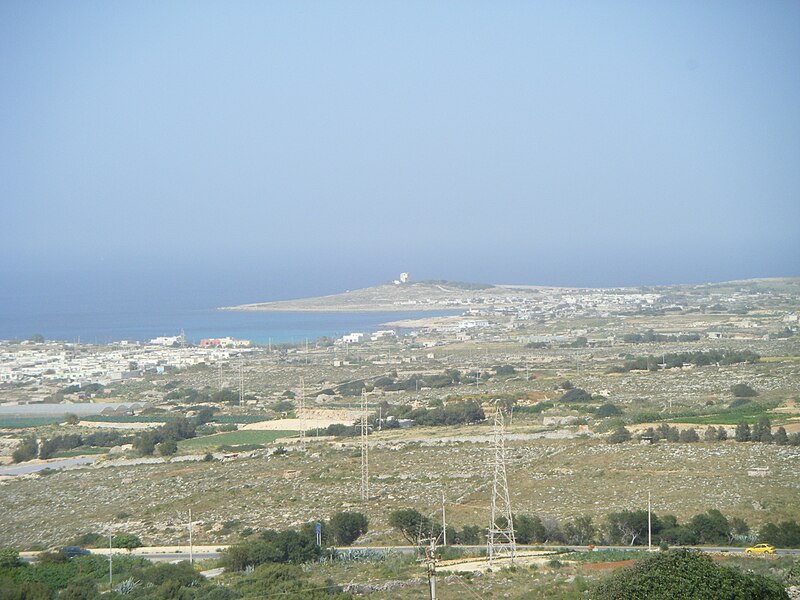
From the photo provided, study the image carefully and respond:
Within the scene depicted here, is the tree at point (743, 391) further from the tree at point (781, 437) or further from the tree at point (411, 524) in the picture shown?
the tree at point (411, 524)

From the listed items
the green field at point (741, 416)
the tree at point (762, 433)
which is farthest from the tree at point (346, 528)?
the green field at point (741, 416)

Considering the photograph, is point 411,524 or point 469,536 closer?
point 469,536

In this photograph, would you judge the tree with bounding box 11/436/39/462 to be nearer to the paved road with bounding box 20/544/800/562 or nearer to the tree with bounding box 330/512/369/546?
the paved road with bounding box 20/544/800/562

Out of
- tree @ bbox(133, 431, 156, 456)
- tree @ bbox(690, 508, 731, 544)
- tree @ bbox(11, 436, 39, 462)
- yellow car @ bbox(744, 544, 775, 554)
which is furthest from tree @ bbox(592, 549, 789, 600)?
tree @ bbox(11, 436, 39, 462)

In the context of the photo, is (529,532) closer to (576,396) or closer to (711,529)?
(711,529)

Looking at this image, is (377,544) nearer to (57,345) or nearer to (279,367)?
(279,367)

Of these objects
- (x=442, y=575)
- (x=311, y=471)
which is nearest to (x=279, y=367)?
(x=311, y=471)

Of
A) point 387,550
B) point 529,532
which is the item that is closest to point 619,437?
point 529,532
